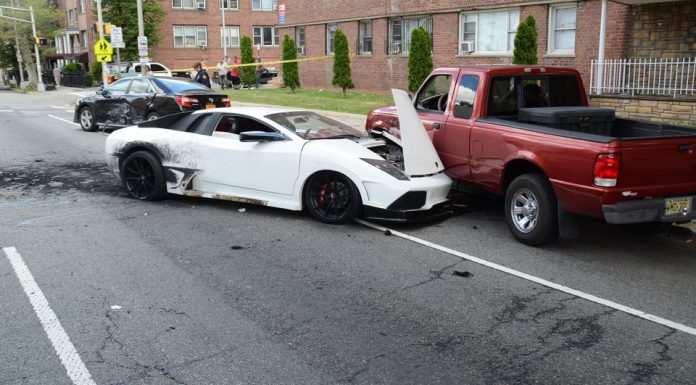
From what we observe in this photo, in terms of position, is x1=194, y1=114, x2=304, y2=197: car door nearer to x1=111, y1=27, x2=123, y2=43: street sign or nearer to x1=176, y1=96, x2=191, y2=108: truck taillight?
x1=176, y1=96, x2=191, y2=108: truck taillight

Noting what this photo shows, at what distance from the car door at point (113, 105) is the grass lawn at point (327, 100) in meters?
7.20

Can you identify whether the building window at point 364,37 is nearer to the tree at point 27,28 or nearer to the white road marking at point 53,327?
the white road marking at point 53,327

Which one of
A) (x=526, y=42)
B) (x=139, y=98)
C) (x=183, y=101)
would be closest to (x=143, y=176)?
(x=183, y=101)

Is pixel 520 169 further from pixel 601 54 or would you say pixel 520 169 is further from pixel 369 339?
pixel 601 54

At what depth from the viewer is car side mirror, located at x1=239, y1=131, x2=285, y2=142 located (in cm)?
791

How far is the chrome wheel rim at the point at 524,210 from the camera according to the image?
6.96 metres

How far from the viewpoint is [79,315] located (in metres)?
5.03

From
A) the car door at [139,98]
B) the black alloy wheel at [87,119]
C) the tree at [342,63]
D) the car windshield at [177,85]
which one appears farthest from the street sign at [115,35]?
the car windshield at [177,85]

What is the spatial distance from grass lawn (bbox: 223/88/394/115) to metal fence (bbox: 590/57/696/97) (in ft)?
23.3

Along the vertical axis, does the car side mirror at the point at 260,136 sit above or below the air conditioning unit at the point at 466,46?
below

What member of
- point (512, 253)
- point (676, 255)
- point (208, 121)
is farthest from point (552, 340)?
point (208, 121)

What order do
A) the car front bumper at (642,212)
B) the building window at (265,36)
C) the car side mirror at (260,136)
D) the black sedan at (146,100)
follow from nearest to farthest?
the car front bumper at (642,212) < the car side mirror at (260,136) < the black sedan at (146,100) < the building window at (265,36)

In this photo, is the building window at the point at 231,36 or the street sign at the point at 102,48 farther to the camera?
the building window at the point at 231,36

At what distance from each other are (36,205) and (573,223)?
6964 millimetres
